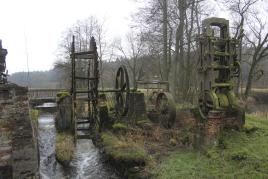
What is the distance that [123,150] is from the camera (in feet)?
30.1

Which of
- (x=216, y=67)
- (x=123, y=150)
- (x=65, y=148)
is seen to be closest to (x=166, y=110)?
(x=216, y=67)

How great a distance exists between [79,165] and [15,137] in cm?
362

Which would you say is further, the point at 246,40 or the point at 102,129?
the point at 246,40

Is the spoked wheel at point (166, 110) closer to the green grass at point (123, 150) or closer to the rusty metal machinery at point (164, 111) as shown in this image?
the rusty metal machinery at point (164, 111)

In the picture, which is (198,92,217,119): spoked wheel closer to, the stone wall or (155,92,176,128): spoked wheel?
(155,92,176,128): spoked wheel

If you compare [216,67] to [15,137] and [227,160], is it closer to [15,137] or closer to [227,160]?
[227,160]

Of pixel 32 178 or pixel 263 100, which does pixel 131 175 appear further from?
pixel 263 100

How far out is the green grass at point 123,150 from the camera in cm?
846

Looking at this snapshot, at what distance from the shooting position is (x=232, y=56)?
9.86 m

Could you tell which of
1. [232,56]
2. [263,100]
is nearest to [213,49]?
[232,56]

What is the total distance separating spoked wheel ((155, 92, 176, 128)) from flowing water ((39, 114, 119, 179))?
2.92 m

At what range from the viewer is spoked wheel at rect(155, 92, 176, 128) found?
12.0m

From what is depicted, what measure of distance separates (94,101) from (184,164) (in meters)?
6.85

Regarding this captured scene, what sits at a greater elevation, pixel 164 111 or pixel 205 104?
pixel 205 104
